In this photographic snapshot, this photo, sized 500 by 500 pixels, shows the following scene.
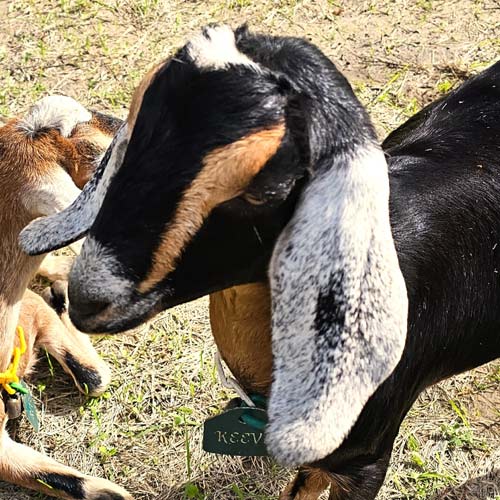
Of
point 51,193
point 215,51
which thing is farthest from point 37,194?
point 215,51

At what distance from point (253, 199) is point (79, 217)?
1.89 ft

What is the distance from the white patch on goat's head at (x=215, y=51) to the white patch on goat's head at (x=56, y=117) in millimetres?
1338

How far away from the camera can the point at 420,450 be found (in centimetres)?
336

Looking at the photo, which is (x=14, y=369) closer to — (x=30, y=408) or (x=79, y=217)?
(x=30, y=408)

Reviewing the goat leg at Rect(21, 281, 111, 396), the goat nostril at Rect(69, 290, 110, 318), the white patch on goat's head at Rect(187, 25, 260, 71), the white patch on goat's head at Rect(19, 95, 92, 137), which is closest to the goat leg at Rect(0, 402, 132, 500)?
the goat leg at Rect(21, 281, 111, 396)

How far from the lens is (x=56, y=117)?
3.14m

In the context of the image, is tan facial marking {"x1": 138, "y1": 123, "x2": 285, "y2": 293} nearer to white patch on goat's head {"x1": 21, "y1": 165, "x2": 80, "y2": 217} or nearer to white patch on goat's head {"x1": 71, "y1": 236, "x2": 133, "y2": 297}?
white patch on goat's head {"x1": 71, "y1": 236, "x2": 133, "y2": 297}

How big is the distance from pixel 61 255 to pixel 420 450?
1867 mm

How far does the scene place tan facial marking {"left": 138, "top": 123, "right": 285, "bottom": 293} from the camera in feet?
5.70

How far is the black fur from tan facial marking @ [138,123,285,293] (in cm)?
2

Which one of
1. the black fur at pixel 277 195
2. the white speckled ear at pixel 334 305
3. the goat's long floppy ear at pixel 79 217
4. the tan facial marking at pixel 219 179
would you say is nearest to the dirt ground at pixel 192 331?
the black fur at pixel 277 195

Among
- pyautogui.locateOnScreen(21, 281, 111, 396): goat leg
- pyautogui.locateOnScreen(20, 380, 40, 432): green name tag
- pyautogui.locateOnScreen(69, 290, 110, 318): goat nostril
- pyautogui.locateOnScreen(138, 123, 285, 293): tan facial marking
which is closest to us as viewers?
pyautogui.locateOnScreen(138, 123, 285, 293): tan facial marking

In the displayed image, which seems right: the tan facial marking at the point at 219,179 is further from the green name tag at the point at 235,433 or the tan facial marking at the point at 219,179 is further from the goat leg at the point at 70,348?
the goat leg at the point at 70,348

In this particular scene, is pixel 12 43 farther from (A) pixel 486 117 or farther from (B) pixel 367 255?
(B) pixel 367 255
